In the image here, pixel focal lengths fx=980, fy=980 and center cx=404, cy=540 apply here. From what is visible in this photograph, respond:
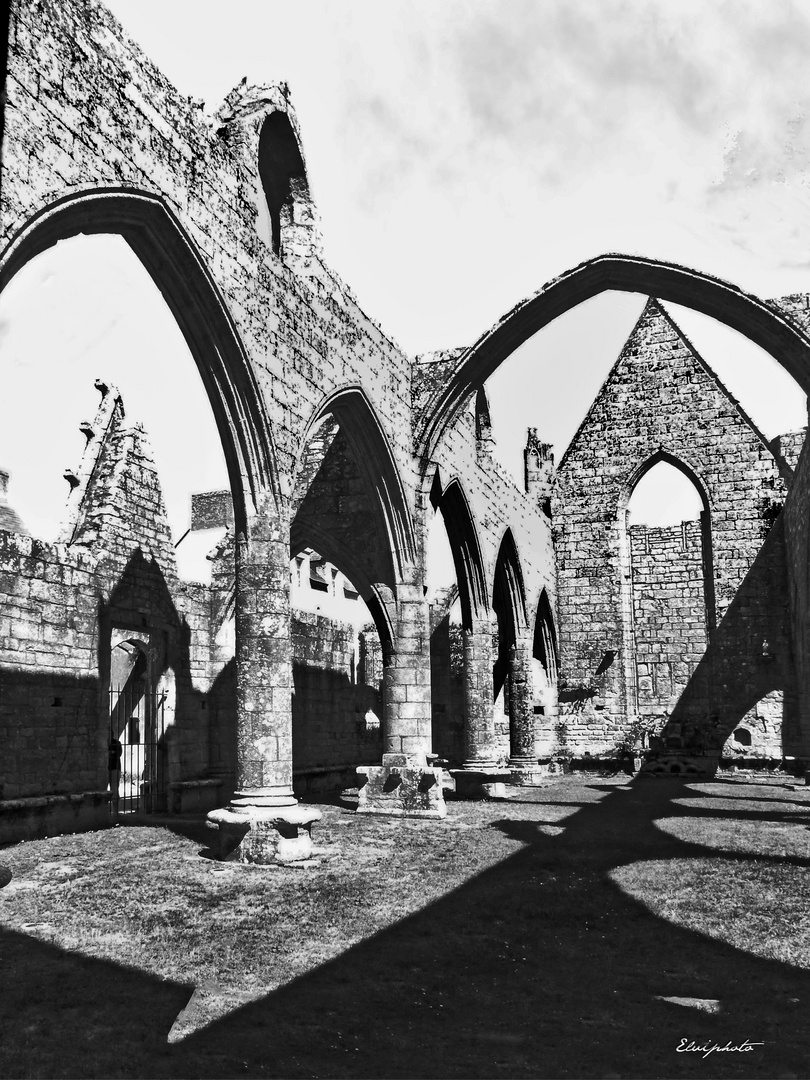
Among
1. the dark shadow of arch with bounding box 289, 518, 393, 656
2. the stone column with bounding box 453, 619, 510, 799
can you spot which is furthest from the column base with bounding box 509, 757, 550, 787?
the dark shadow of arch with bounding box 289, 518, 393, 656

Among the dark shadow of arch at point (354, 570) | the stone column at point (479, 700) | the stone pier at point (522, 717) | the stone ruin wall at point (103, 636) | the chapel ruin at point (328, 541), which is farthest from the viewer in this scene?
the stone pier at point (522, 717)

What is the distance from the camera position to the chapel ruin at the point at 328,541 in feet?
20.9

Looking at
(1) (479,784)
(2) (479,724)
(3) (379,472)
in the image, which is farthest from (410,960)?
(2) (479,724)

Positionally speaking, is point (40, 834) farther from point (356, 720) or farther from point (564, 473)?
point (564, 473)

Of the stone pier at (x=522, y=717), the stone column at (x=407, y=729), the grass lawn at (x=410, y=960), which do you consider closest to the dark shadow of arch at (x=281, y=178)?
the stone column at (x=407, y=729)

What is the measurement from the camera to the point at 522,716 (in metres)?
14.5

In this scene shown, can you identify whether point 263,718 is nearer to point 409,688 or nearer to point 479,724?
point 409,688

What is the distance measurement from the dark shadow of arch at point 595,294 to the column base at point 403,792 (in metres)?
3.24

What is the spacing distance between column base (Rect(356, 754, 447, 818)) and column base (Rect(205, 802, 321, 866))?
8.92ft

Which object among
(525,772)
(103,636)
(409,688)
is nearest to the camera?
(103,636)

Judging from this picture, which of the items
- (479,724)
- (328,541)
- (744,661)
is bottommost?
(479,724)

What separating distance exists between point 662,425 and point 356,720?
7.27 m

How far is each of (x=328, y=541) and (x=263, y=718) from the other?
14.5 feet

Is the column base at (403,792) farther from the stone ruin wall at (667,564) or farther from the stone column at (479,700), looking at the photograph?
the stone ruin wall at (667,564)
